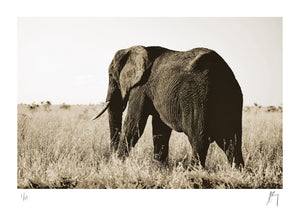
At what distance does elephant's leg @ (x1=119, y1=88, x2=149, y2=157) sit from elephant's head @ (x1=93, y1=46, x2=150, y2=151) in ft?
0.82

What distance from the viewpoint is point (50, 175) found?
5.57 m

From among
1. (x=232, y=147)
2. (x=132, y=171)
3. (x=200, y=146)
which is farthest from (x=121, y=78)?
(x=232, y=147)

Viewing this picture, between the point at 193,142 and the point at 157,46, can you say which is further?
the point at 157,46

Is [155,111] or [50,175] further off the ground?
[155,111]

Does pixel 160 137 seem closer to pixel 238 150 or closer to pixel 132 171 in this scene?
pixel 132 171

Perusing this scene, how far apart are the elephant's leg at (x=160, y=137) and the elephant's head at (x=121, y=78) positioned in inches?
27.0

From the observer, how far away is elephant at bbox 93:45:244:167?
5.18 m

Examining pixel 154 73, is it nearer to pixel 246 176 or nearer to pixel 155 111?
pixel 155 111

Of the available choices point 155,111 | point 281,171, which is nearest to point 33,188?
point 155,111

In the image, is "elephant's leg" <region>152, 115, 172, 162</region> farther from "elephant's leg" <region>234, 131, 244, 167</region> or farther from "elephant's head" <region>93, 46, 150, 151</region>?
"elephant's leg" <region>234, 131, 244, 167</region>

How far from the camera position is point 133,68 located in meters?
6.27

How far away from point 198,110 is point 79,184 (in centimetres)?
220

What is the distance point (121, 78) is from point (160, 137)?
4.25 ft

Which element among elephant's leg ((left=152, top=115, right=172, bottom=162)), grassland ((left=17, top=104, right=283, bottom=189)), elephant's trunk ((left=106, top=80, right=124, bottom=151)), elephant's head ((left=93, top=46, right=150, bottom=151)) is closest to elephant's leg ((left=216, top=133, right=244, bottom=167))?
grassland ((left=17, top=104, right=283, bottom=189))
